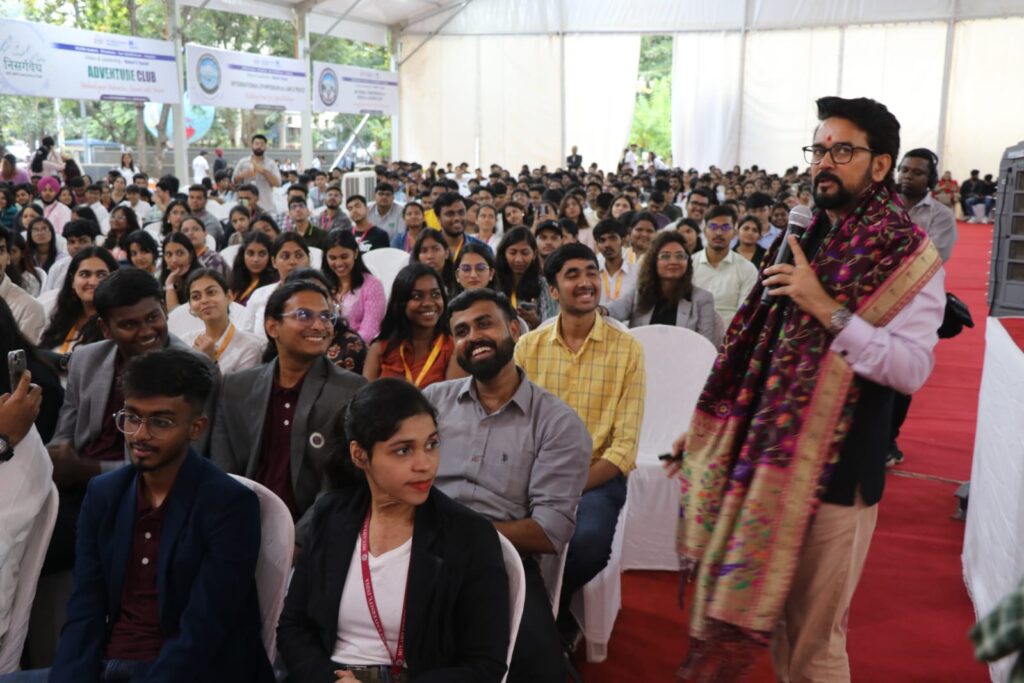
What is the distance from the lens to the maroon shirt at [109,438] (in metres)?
2.40

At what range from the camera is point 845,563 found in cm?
163

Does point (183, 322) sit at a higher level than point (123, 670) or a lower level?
higher

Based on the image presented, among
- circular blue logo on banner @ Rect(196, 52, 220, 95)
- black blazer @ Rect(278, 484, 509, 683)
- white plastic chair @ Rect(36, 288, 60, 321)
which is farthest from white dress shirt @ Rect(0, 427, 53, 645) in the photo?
circular blue logo on banner @ Rect(196, 52, 220, 95)

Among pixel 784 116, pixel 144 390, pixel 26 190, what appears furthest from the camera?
pixel 784 116

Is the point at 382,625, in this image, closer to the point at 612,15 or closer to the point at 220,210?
the point at 220,210

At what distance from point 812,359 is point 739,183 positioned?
1153cm

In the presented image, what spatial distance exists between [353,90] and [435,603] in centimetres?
1345

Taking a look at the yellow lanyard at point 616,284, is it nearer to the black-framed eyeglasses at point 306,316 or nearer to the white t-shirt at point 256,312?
the white t-shirt at point 256,312

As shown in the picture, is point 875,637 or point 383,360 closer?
point 875,637

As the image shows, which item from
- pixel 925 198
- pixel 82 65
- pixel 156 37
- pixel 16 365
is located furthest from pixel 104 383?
pixel 156 37

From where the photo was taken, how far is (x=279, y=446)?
7.54ft

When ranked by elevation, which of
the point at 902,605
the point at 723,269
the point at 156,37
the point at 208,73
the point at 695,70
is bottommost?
the point at 902,605

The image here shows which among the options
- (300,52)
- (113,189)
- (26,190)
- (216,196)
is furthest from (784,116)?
(26,190)

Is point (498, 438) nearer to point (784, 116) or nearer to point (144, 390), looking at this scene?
point (144, 390)
